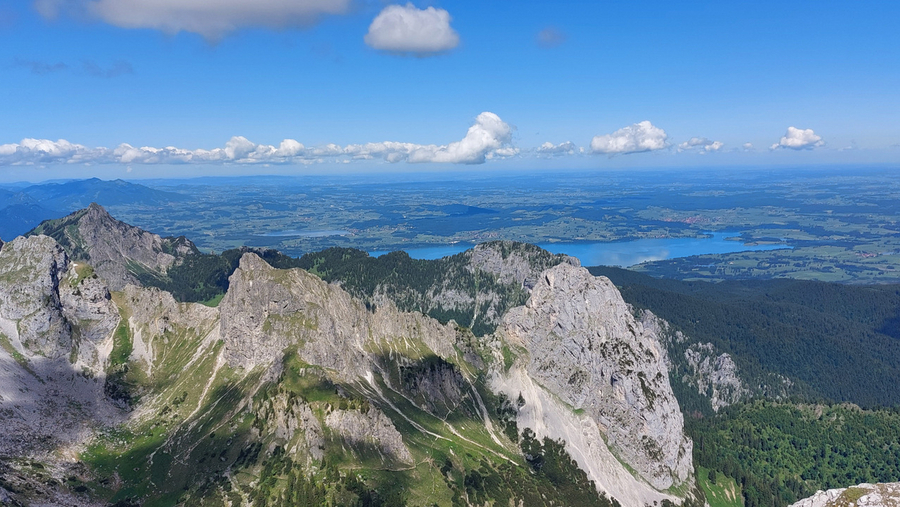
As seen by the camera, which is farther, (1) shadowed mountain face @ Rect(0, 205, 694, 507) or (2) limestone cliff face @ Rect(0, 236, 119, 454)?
(2) limestone cliff face @ Rect(0, 236, 119, 454)

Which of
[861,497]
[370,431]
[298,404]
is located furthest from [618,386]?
[861,497]

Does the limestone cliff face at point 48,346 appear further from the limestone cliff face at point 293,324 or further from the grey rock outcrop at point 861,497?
the grey rock outcrop at point 861,497

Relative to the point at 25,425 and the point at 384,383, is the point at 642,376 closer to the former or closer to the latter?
the point at 384,383

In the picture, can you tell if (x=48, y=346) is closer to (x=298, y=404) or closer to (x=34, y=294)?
(x=34, y=294)

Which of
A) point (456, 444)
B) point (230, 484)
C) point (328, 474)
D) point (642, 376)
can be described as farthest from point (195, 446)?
point (642, 376)

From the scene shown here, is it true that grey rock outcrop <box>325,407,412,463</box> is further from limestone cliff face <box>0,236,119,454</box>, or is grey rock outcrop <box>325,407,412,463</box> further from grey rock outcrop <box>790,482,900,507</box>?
grey rock outcrop <box>790,482,900,507</box>

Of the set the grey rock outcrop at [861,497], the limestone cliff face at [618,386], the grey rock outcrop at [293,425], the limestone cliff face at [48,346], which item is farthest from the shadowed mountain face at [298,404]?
the grey rock outcrop at [861,497]

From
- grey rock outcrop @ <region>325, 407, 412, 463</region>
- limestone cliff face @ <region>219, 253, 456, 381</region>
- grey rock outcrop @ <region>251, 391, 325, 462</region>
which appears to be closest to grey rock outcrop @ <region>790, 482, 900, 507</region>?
grey rock outcrop @ <region>325, 407, 412, 463</region>
